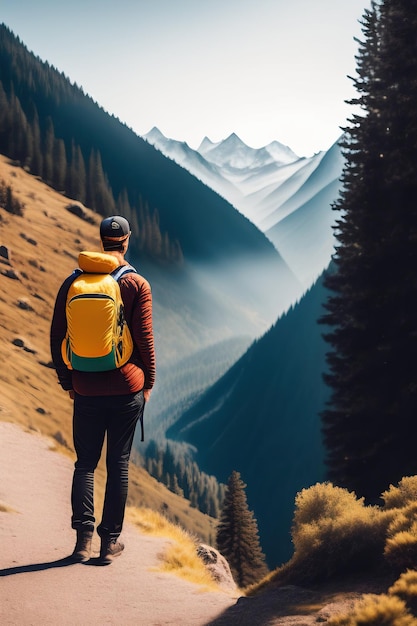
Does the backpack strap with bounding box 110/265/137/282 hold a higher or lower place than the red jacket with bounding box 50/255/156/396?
higher

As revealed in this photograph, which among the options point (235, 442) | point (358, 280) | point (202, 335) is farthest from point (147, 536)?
point (202, 335)

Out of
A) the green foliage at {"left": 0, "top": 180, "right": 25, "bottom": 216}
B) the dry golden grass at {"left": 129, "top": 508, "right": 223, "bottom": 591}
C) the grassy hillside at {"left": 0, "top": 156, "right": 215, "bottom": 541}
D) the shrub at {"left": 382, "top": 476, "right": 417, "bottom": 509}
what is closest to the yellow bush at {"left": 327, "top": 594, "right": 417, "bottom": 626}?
the dry golden grass at {"left": 129, "top": 508, "right": 223, "bottom": 591}

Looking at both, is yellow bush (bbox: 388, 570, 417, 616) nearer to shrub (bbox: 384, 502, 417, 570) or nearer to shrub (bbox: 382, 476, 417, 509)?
shrub (bbox: 384, 502, 417, 570)

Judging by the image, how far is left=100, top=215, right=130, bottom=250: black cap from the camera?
6043 mm

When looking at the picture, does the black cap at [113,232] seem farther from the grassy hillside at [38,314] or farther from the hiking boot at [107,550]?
the grassy hillside at [38,314]

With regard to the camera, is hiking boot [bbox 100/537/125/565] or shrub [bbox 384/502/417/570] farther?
hiking boot [bbox 100/537/125/565]

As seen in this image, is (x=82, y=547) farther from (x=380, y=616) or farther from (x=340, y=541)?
(x=380, y=616)

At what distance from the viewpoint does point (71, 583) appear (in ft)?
17.9

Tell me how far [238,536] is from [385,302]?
23.3 m

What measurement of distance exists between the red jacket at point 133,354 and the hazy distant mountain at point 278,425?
7011cm

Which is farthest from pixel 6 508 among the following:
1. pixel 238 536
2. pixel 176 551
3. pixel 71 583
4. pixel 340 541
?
pixel 238 536

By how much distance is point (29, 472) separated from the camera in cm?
995

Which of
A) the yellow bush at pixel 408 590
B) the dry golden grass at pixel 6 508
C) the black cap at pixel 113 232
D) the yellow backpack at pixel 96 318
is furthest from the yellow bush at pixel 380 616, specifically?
the dry golden grass at pixel 6 508

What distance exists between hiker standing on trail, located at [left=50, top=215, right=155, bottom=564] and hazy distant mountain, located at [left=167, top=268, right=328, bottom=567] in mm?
69870
